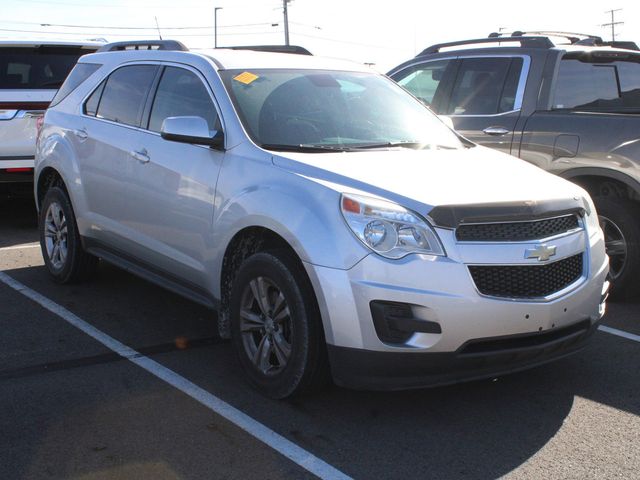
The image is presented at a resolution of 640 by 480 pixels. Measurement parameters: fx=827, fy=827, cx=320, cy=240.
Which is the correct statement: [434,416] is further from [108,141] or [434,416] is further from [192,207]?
[108,141]

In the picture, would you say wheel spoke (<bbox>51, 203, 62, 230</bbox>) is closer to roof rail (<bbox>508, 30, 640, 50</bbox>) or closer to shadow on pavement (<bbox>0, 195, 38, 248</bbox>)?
shadow on pavement (<bbox>0, 195, 38, 248</bbox>)

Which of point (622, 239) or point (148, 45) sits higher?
point (148, 45)

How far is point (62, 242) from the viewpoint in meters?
6.73

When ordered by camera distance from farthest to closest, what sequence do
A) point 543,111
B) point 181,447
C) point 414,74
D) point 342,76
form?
point 414,74 < point 543,111 < point 342,76 < point 181,447

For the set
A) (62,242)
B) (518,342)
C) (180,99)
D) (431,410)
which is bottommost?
(431,410)

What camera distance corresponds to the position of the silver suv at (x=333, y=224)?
3830 mm

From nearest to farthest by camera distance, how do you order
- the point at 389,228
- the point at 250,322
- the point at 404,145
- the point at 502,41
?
the point at 389,228 → the point at 250,322 → the point at 404,145 → the point at 502,41

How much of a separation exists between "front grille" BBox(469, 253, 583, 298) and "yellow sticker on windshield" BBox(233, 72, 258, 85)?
6.64ft

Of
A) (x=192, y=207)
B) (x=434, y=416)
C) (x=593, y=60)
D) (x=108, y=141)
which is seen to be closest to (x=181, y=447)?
(x=434, y=416)

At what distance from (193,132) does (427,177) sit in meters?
1.40

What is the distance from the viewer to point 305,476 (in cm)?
352

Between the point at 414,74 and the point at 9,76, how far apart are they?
4.68 metres

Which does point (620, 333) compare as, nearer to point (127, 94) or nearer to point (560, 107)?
point (560, 107)

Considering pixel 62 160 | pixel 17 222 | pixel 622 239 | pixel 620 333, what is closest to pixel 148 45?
pixel 62 160
